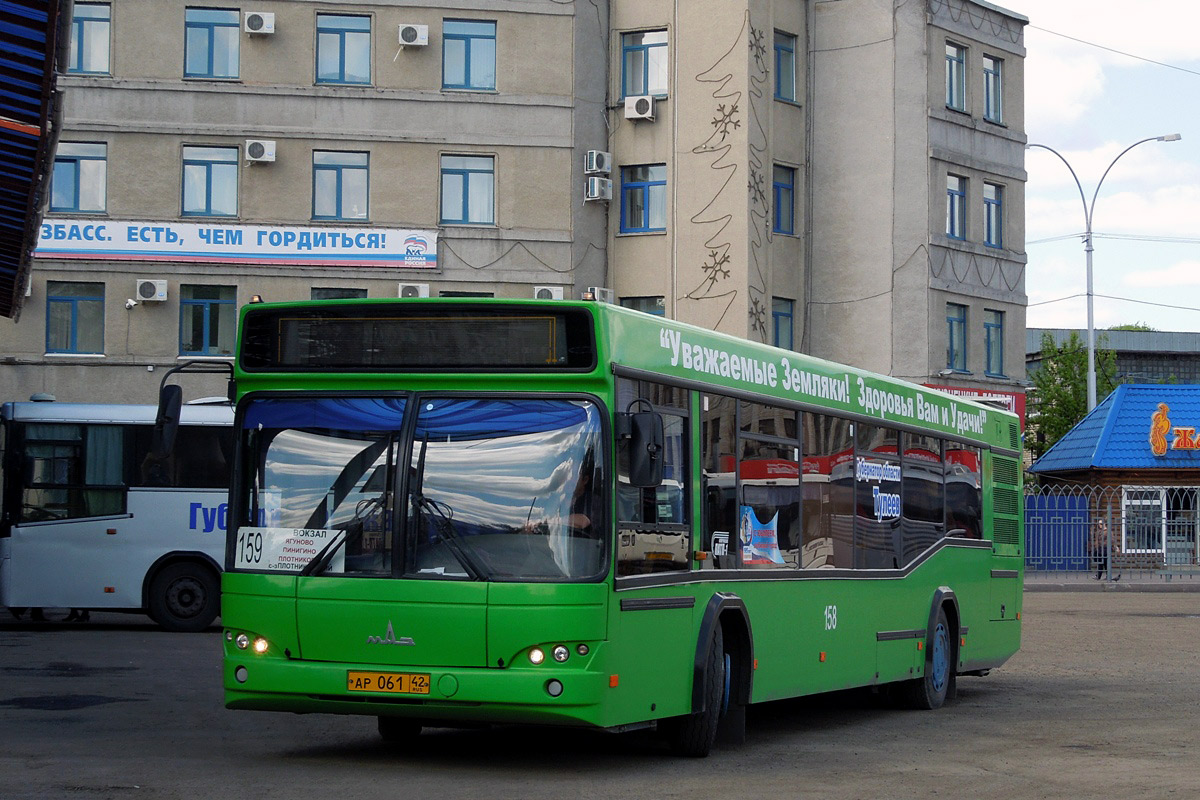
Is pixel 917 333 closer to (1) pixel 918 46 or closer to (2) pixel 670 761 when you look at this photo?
(1) pixel 918 46

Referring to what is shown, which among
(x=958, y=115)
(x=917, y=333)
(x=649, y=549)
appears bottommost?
(x=649, y=549)

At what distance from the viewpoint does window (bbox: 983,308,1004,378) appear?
141 ft

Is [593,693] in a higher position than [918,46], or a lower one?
lower

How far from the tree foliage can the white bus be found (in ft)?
151

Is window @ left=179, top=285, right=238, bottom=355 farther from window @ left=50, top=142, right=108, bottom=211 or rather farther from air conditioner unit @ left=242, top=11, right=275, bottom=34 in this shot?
air conditioner unit @ left=242, top=11, right=275, bottom=34

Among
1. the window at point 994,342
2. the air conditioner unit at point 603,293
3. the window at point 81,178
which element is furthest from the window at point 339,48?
the window at point 994,342

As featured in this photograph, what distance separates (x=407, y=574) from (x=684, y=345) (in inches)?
96.6

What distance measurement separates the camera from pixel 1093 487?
48.2 meters

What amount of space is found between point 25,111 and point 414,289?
71.2ft

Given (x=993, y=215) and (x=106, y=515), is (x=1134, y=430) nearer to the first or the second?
(x=993, y=215)

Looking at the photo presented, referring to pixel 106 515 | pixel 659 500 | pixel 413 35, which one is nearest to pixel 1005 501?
pixel 659 500

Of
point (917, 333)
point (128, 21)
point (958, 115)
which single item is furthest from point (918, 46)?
point (128, 21)

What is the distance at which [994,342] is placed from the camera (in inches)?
1699

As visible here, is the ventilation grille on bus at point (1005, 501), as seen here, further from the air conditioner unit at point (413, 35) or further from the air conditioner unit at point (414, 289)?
the air conditioner unit at point (413, 35)
